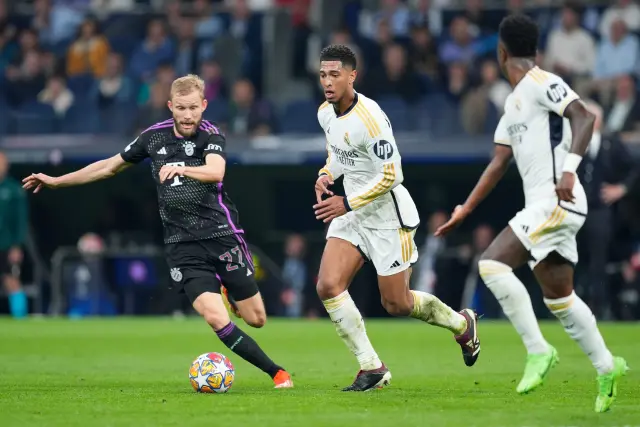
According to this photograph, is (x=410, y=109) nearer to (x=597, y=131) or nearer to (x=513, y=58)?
(x=597, y=131)

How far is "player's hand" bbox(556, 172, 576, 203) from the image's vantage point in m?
7.43

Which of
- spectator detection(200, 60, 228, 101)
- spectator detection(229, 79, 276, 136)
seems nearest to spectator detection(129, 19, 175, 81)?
spectator detection(200, 60, 228, 101)

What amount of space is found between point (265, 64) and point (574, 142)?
599 inches

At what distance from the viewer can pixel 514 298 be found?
25.9 ft

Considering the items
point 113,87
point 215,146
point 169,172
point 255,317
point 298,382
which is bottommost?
point 298,382

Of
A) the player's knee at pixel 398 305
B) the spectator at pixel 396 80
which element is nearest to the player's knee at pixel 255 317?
the player's knee at pixel 398 305

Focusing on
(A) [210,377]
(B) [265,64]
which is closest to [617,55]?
(B) [265,64]

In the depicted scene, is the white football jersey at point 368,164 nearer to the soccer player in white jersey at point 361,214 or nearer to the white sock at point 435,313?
the soccer player in white jersey at point 361,214

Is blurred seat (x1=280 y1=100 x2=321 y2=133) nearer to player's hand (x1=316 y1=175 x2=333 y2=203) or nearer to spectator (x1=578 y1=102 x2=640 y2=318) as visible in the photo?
spectator (x1=578 y1=102 x2=640 y2=318)

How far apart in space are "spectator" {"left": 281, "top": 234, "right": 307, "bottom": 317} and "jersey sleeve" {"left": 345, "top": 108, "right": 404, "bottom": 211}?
1060cm

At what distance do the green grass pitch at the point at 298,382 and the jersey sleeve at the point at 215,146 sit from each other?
5.81 feet

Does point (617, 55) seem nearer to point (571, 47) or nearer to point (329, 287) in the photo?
point (571, 47)

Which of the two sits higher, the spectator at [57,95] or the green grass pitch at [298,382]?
the spectator at [57,95]

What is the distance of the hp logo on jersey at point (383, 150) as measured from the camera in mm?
9109
